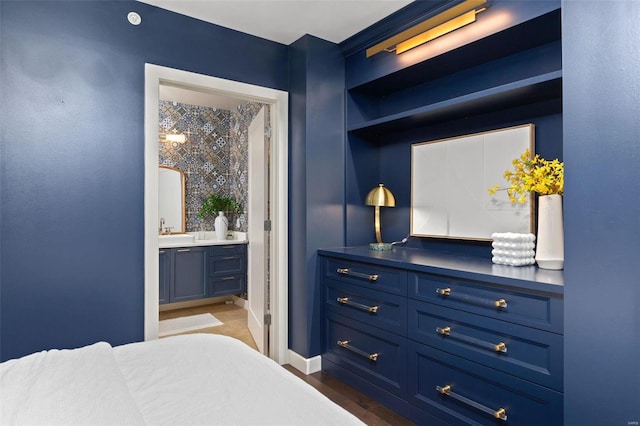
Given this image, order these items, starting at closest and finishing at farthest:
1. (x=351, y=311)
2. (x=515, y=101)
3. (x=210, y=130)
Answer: (x=515, y=101)
(x=351, y=311)
(x=210, y=130)

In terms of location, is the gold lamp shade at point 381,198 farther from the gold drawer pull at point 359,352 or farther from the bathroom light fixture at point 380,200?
the gold drawer pull at point 359,352

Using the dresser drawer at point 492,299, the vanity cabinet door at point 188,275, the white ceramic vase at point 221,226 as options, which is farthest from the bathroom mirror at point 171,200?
the dresser drawer at point 492,299

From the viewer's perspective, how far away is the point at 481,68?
2.56 meters

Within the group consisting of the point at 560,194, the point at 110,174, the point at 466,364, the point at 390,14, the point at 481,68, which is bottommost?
the point at 466,364

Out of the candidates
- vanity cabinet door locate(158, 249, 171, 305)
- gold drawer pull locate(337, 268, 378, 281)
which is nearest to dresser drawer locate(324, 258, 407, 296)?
gold drawer pull locate(337, 268, 378, 281)

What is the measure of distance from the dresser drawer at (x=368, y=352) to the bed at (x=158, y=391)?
120cm

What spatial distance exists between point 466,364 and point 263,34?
266 centimetres

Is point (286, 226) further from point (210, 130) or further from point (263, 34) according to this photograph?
point (210, 130)

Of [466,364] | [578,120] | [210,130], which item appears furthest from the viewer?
[210,130]

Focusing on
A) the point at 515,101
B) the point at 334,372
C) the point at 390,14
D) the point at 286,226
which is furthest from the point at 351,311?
the point at 390,14

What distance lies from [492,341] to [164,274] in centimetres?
370

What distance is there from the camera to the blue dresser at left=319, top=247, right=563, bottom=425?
5.51ft

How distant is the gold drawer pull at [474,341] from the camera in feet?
5.90

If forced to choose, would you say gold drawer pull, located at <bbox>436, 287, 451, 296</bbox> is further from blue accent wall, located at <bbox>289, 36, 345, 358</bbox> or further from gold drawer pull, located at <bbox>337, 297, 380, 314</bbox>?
blue accent wall, located at <bbox>289, 36, 345, 358</bbox>
